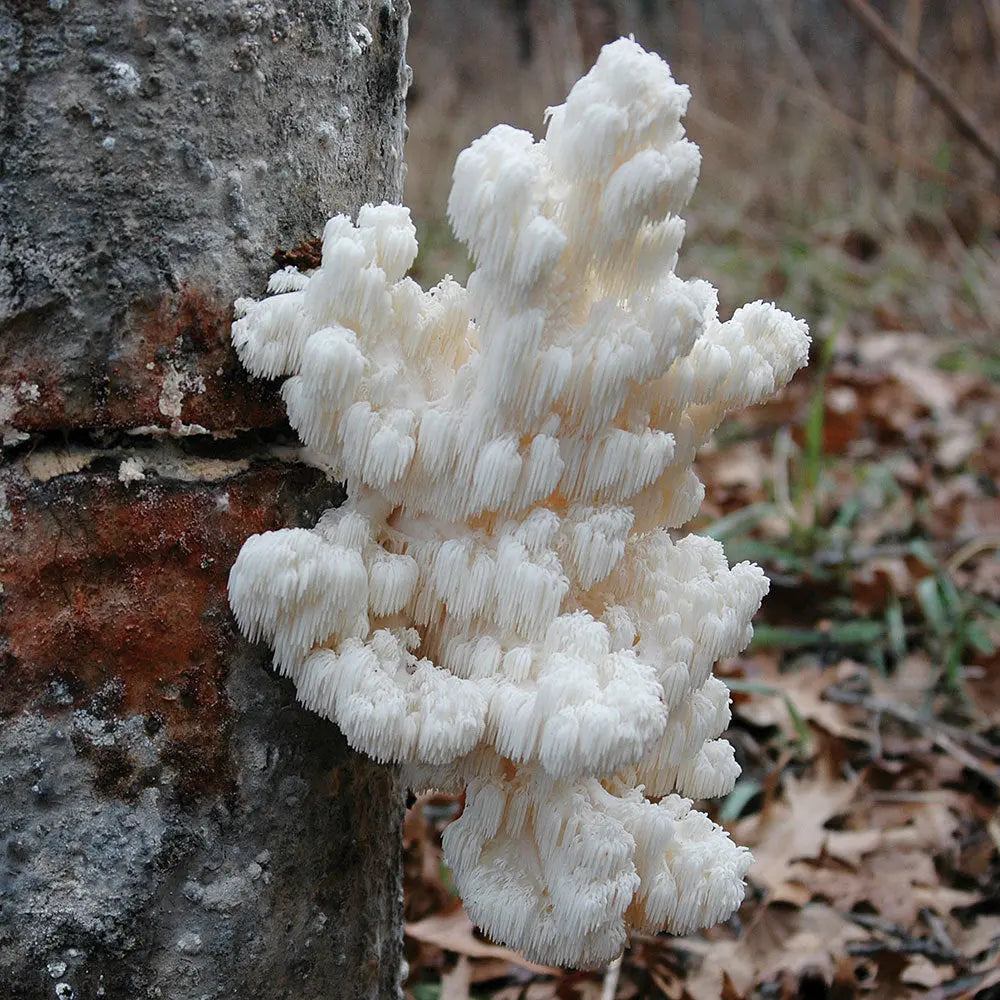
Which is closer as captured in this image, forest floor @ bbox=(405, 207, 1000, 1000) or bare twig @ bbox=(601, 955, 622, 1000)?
bare twig @ bbox=(601, 955, 622, 1000)

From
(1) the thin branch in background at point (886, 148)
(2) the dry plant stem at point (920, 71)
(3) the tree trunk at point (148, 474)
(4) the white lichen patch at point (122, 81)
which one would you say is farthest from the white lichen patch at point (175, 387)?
(1) the thin branch in background at point (886, 148)

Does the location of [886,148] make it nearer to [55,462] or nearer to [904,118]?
[904,118]

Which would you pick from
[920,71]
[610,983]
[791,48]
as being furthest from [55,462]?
[791,48]

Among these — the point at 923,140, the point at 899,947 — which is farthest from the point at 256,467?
the point at 923,140

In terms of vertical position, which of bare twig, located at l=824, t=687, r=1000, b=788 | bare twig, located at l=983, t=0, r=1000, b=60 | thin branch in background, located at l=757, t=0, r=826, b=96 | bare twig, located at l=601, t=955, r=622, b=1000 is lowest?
bare twig, located at l=601, t=955, r=622, b=1000

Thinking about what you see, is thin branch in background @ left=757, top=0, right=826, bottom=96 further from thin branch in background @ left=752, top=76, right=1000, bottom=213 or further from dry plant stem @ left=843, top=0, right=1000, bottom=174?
dry plant stem @ left=843, top=0, right=1000, bottom=174

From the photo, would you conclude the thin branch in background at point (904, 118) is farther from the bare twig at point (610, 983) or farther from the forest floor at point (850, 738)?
the bare twig at point (610, 983)

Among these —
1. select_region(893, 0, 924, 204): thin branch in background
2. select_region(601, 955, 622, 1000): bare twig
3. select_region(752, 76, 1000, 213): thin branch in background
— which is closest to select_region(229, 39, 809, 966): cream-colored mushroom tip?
select_region(601, 955, 622, 1000): bare twig
